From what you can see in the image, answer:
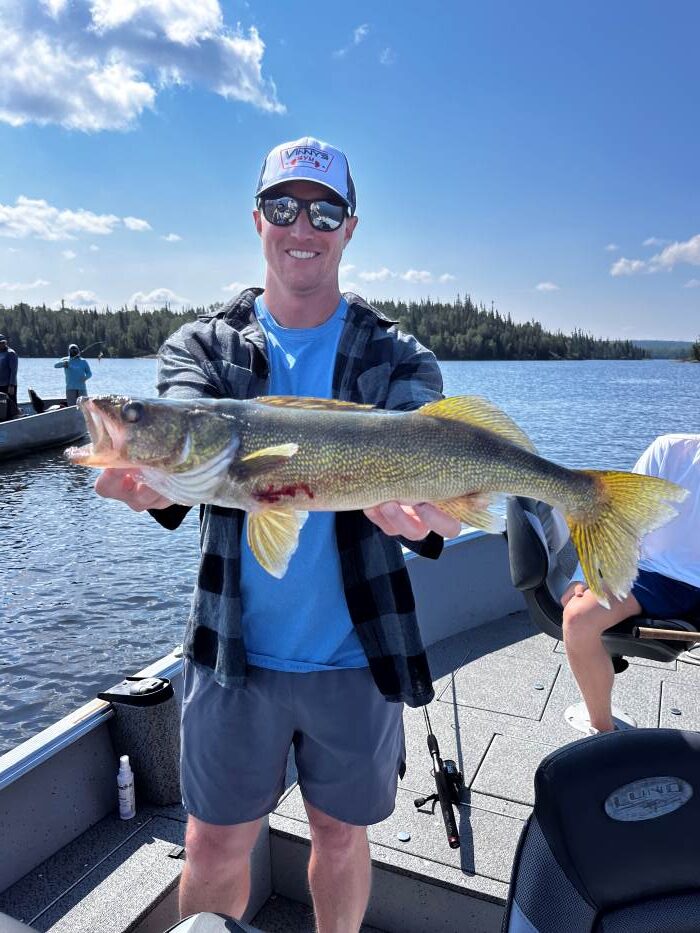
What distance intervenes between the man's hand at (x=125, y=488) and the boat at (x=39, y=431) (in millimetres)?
17830

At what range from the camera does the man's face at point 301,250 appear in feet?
8.24

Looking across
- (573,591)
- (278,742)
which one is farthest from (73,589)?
(278,742)

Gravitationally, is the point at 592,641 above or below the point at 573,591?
below

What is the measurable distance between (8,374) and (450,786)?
60.9 ft

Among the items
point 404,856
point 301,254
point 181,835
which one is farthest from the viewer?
point 181,835

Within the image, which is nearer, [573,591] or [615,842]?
[615,842]

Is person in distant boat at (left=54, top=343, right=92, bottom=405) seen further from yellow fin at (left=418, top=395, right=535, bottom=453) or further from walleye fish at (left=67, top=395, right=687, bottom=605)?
yellow fin at (left=418, top=395, right=535, bottom=453)

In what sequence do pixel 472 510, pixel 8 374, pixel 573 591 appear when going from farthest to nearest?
1. pixel 8 374
2. pixel 573 591
3. pixel 472 510

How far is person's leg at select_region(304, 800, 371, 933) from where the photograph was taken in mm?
2449

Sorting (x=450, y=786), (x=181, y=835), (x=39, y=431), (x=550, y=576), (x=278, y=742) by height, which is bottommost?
(x=39, y=431)

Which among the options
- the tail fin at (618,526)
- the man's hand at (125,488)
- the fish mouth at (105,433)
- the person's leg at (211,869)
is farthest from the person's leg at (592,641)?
the fish mouth at (105,433)

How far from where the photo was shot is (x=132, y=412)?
7.27 feet

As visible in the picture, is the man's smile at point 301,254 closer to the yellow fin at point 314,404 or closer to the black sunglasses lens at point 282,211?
the black sunglasses lens at point 282,211

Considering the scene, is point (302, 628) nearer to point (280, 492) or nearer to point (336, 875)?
point (280, 492)
